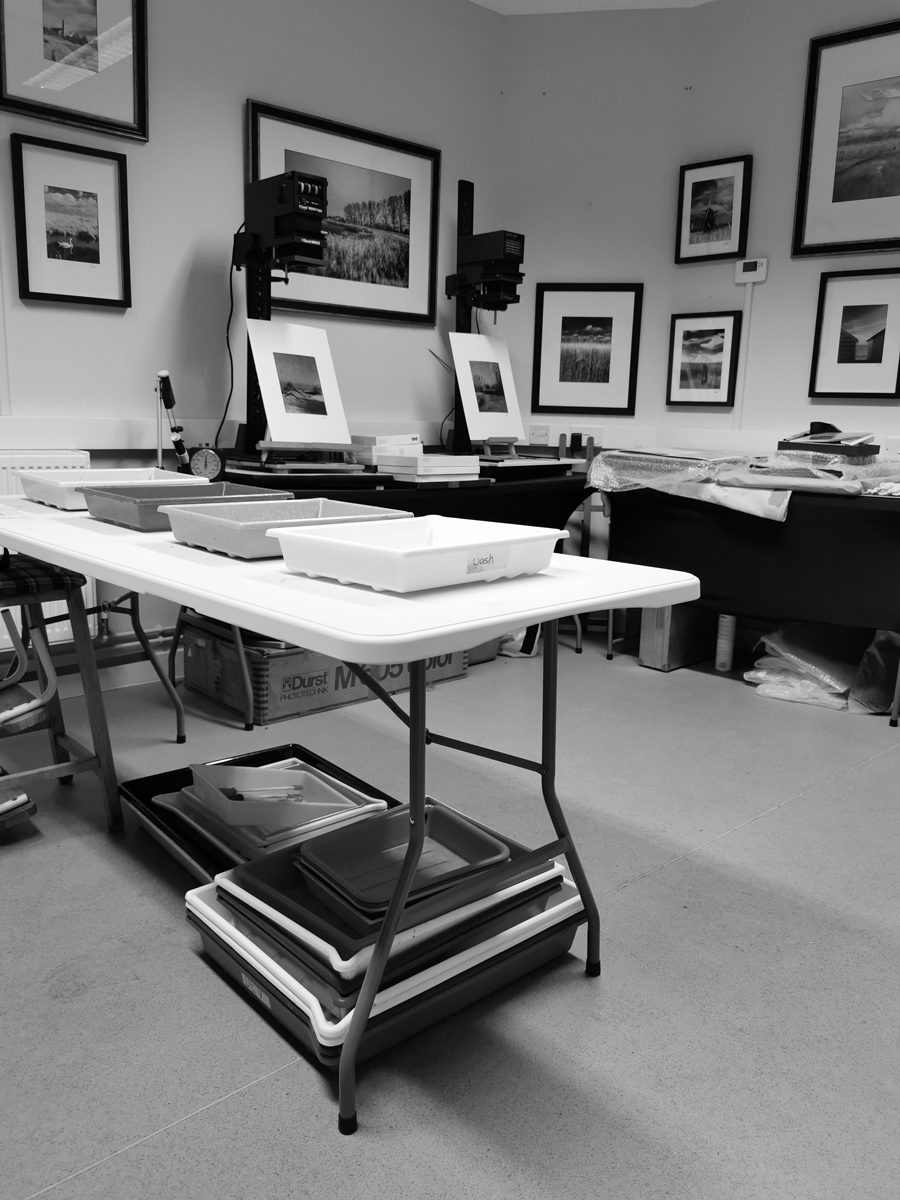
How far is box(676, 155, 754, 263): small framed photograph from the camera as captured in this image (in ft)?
12.7

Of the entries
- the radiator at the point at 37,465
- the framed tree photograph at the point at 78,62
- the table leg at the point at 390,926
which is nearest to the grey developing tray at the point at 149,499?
the table leg at the point at 390,926

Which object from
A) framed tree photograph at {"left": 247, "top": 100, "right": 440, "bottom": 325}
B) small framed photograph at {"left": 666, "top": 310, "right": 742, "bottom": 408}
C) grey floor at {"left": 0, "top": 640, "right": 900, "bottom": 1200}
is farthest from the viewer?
small framed photograph at {"left": 666, "top": 310, "right": 742, "bottom": 408}

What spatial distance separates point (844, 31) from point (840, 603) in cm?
230

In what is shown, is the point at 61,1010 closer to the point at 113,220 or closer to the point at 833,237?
the point at 113,220

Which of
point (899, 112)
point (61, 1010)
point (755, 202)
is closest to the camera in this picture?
point (61, 1010)

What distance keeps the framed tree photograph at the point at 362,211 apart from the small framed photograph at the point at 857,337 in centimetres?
167

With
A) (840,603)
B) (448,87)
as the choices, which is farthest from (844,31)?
(840,603)

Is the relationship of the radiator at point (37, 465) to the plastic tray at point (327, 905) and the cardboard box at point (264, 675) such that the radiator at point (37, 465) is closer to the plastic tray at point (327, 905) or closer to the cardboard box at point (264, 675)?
the cardboard box at point (264, 675)

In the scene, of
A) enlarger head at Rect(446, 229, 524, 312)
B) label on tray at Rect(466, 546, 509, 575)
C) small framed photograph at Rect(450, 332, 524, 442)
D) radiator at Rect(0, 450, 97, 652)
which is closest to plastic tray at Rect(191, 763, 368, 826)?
label on tray at Rect(466, 546, 509, 575)

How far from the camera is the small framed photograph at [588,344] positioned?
166 inches

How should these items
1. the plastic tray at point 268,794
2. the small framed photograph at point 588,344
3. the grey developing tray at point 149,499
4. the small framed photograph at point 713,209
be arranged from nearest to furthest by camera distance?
the grey developing tray at point 149,499
the plastic tray at point 268,794
the small framed photograph at point 713,209
the small framed photograph at point 588,344

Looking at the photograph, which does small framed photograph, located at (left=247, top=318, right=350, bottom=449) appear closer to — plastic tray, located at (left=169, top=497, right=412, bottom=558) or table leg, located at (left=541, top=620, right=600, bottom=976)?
plastic tray, located at (left=169, top=497, right=412, bottom=558)

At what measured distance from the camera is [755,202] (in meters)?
3.86

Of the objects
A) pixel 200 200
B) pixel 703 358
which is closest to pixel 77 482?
pixel 200 200
